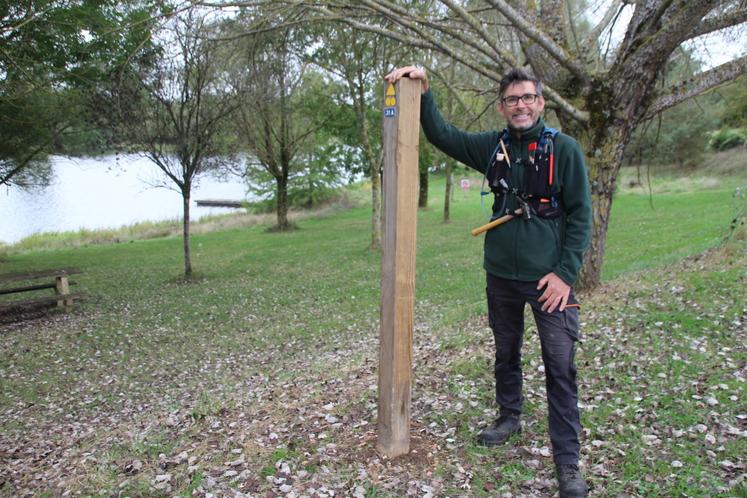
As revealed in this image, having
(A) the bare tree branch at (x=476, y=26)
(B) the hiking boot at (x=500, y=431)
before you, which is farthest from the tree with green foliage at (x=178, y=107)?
(B) the hiking boot at (x=500, y=431)

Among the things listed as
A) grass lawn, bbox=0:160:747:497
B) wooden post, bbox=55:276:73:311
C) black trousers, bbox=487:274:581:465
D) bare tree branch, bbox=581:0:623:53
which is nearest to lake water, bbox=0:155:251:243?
wooden post, bbox=55:276:73:311

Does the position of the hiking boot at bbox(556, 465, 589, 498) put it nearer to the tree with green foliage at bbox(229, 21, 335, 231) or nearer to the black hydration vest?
the black hydration vest

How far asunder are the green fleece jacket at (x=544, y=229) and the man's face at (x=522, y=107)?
5 centimetres

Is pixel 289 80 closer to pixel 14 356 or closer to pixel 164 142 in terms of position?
pixel 164 142

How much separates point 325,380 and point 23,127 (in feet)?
47.8

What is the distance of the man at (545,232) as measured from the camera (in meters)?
3.40

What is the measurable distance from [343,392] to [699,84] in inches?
238

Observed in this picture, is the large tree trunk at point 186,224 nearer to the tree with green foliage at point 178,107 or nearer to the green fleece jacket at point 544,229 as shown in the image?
the tree with green foliage at point 178,107

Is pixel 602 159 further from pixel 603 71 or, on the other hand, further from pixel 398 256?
pixel 398 256

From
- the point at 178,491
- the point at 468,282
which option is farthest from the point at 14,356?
the point at 468,282

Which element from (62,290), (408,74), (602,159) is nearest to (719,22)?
(602,159)

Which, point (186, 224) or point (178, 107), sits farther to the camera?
point (186, 224)

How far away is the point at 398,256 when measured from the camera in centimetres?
370

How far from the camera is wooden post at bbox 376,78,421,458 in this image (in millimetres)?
3600
